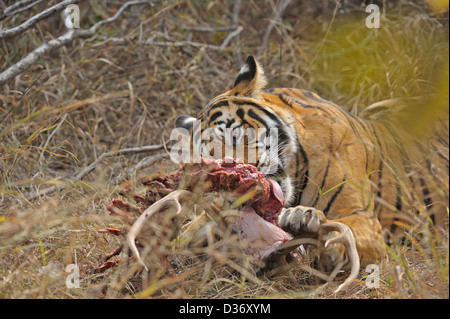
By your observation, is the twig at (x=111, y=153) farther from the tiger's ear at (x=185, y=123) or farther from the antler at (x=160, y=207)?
the antler at (x=160, y=207)

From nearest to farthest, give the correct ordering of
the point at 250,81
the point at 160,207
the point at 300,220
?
1. the point at 160,207
2. the point at 300,220
3. the point at 250,81

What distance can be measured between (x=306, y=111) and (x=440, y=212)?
0.84 meters

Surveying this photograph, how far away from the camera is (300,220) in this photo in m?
2.03

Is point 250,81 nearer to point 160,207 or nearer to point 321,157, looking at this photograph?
point 321,157

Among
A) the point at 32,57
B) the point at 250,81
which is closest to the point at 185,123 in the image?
the point at 250,81

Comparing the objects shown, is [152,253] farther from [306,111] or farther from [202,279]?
[306,111]

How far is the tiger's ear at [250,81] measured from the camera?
8.91 ft

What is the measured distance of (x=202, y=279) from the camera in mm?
2135

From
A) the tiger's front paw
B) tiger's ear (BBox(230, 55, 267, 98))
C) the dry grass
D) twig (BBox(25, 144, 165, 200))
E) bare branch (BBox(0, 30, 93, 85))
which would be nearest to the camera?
the tiger's front paw

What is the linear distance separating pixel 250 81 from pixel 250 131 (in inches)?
11.7

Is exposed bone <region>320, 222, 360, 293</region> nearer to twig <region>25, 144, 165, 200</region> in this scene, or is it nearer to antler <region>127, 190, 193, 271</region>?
antler <region>127, 190, 193, 271</region>

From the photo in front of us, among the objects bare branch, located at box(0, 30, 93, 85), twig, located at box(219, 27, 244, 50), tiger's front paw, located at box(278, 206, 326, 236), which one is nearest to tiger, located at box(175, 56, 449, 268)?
tiger's front paw, located at box(278, 206, 326, 236)

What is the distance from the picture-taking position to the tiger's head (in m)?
2.50
